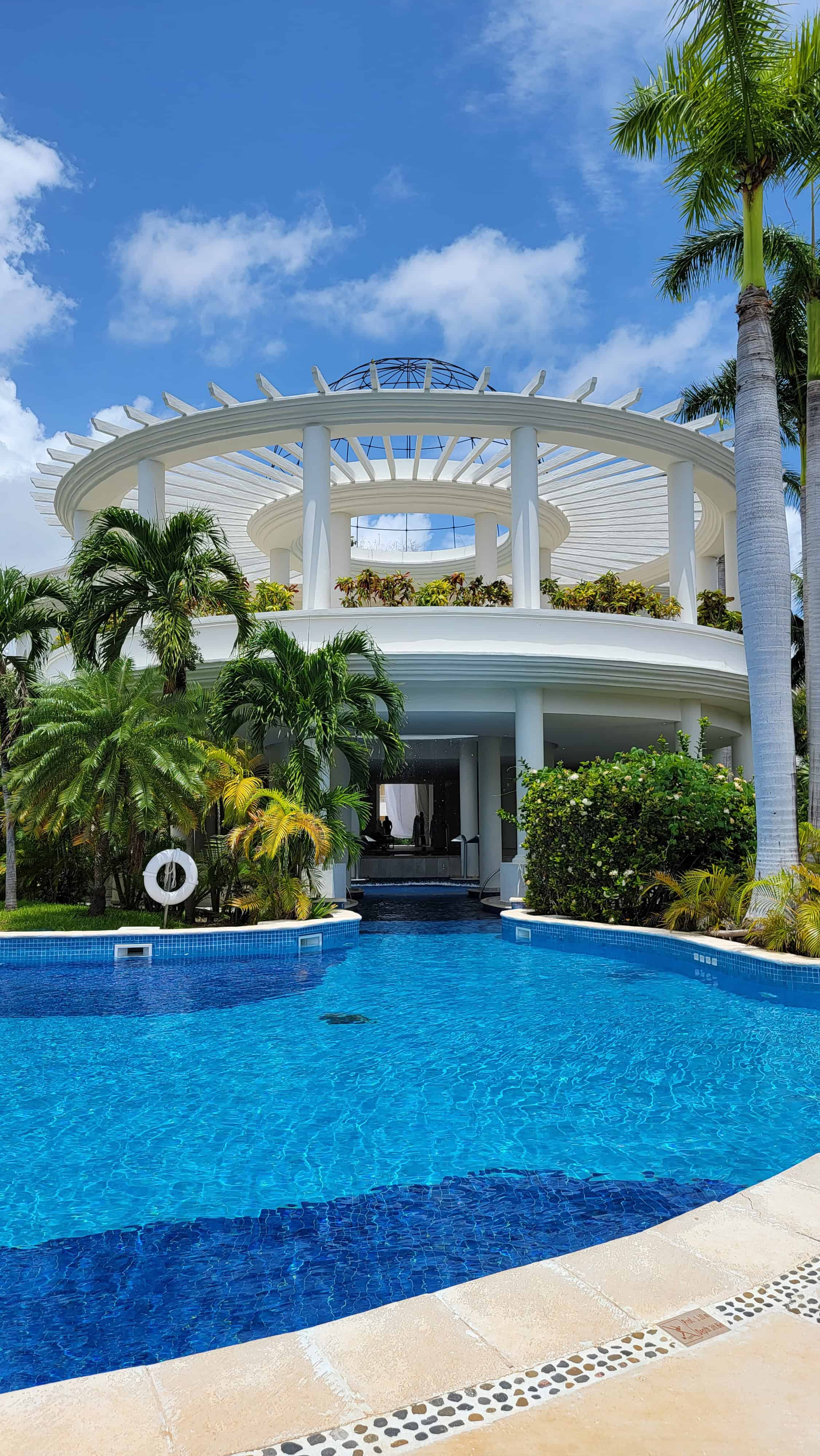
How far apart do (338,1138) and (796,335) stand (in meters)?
17.3

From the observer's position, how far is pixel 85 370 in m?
15.8

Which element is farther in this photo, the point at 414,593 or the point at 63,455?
the point at 63,455

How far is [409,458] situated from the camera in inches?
861

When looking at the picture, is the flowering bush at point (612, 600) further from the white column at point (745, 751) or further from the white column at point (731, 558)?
the white column at point (745, 751)

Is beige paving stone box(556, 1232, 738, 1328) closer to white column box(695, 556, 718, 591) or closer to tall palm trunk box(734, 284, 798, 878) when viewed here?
tall palm trunk box(734, 284, 798, 878)

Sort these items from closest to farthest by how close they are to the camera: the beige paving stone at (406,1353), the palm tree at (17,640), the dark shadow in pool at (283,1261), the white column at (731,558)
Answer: the beige paving stone at (406,1353)
the dark shadow in pool at (283,1261)
the palm tree at (17,640)
the white column at (731,558)

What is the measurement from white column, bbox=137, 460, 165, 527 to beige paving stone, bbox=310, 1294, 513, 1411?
15.9 metres

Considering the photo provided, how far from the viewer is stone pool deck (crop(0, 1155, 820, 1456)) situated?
2193 millimetres

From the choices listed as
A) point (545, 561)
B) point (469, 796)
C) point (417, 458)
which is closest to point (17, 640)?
point (417, 458)

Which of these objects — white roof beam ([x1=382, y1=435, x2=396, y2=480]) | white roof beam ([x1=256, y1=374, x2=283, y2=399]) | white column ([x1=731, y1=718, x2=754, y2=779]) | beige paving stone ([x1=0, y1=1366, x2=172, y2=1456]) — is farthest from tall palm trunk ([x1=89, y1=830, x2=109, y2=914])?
white column ([x1=731, y1=718, x2=754, y2=779])

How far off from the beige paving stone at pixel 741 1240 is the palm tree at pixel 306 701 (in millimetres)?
10239

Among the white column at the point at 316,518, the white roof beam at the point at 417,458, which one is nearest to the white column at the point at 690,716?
the white roof beam at the point at 417,458

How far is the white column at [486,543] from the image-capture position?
810 inches

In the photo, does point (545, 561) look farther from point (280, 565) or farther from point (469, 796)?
point (469, 796)
